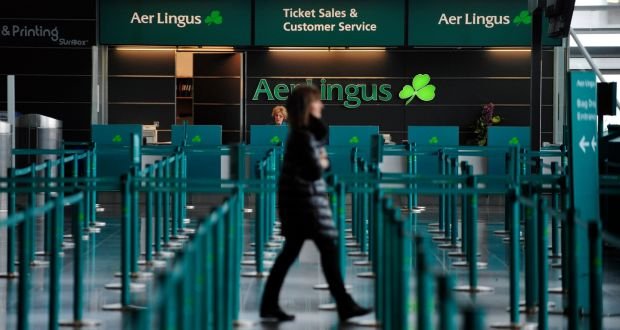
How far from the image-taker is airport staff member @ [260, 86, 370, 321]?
32.2 feet

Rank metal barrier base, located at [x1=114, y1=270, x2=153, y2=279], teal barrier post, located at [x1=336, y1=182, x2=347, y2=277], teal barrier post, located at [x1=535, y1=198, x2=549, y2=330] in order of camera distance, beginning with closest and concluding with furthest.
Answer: teal barrier post, located at [x1=535, y1=198, x2=549, y2=330], teal barrier post, located at [x1=336, y1=182, x2=347, y2=277], metal barrier base, located at [x1=114, y1=270, x2=153, y2=279]

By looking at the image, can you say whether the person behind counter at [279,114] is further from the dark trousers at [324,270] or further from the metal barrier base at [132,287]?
the dark trousers at [324,270]

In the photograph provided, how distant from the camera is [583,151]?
33.6 feet

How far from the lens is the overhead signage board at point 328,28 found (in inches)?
1031

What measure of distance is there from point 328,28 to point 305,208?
16.6m

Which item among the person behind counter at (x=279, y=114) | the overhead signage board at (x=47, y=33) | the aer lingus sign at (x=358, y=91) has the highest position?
the overhead signage board at (x=47, y=33)

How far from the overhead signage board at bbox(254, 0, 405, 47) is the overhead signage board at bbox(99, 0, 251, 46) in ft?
1.19

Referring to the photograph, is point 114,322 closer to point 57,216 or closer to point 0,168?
point 57,216

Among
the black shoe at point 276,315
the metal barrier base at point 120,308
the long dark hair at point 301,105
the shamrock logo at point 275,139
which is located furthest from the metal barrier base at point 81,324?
the shamrock logo at point 275,139

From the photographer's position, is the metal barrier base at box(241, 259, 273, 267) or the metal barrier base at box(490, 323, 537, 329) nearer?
the metal barrier base at box(490, 323, 537, 329)

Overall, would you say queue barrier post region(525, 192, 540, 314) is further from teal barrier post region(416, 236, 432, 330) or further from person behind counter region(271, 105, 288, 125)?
person behind counter region(271, 105, 288, 125)

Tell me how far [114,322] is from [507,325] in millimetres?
2807

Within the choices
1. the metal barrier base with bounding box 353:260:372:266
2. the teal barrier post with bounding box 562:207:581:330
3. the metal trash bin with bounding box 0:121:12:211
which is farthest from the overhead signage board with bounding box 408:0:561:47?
the teal barrier post with bounding box 562:207:581:330

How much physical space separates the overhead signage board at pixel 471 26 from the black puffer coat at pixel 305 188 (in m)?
16.4
